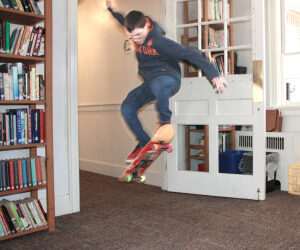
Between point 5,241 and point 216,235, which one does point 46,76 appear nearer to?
point 5,241

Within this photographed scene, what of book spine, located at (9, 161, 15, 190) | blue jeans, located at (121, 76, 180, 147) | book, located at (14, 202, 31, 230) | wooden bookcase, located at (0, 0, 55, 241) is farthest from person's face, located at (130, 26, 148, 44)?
book, located at (14, 202, 31, 230)

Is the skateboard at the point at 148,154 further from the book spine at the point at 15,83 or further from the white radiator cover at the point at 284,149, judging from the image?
the white radiator cover at the point at 284,149

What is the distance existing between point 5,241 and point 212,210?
1628mm

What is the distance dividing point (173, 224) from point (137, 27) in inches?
58.5

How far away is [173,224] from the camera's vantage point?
2.63 m

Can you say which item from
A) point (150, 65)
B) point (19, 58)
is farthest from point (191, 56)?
point (19, 58)

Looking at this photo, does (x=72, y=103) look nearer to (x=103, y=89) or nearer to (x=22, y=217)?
(x=22, y=217)

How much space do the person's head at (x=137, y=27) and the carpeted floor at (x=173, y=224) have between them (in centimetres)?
139

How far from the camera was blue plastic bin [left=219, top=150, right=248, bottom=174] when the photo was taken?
357 centimetres

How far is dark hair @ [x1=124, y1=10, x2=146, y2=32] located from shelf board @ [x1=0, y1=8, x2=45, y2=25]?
61cm

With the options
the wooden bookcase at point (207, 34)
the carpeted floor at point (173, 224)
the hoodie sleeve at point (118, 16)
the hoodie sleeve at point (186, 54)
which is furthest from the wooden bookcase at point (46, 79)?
the wooden bookcase at point (207, 34)

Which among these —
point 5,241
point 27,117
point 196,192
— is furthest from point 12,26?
point 196,192

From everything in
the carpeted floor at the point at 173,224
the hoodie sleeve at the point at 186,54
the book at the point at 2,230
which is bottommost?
the carpeted floor at the point at 173,224

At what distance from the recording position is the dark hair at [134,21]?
2.59 metres
